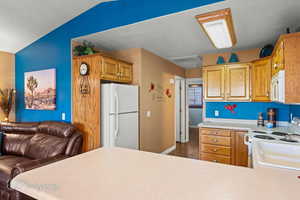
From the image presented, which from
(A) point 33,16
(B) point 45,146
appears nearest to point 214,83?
(B) point 45,146

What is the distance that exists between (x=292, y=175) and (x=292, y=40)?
1459mm

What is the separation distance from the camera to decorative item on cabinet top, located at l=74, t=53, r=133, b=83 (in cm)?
268

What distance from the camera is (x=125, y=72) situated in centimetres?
319

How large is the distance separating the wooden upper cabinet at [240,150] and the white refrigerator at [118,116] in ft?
5.76

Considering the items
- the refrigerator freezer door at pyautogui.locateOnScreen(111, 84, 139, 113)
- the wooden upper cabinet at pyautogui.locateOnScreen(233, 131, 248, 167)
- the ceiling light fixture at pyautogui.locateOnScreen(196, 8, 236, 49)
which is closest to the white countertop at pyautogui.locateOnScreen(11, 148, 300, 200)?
the ceiling light fixture at pyautogui.locateOnScreen(196, 8, 236, 49)

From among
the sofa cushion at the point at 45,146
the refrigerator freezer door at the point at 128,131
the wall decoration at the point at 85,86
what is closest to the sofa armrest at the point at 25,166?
the sofa cushion at the point at 45,146

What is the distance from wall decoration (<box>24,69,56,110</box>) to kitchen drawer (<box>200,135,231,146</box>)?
9.65 ft

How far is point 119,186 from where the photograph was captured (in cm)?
84

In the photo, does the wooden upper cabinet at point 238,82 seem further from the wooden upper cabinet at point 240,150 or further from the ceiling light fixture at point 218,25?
the ceiling light fixture at point 218,25

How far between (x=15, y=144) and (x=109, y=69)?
7.01 ft

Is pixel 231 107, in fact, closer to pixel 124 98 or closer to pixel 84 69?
pixel 124 98

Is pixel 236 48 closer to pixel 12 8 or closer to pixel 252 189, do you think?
pixel 252 189

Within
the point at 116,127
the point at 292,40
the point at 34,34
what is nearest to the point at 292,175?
the point at 292,40

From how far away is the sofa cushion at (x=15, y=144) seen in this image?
2.91 metres
